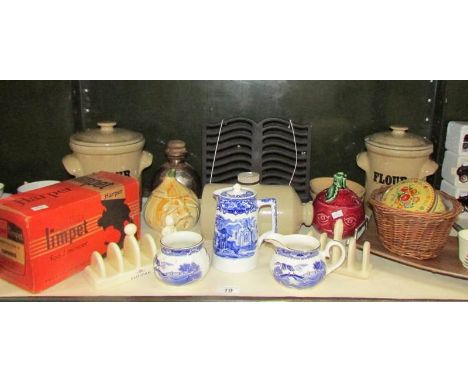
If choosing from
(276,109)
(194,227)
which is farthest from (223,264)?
(276,109)

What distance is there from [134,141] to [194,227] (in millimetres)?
→ 263

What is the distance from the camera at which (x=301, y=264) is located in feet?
3.13

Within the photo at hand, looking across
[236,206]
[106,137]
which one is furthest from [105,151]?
[236,206]

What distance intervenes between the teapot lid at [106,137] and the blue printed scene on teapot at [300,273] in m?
0.52

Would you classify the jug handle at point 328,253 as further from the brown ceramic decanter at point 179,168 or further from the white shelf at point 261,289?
the brown ceramic decanter at point 179,168

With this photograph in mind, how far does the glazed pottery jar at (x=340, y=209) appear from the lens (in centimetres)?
116

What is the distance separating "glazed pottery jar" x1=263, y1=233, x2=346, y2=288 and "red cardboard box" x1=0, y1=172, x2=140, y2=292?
0.34 m

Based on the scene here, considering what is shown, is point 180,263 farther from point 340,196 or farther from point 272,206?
point 340,196

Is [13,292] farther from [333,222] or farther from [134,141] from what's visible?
[333,222]

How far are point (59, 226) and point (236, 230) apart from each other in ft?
1.11

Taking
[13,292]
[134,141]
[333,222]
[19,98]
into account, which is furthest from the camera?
[19,98]

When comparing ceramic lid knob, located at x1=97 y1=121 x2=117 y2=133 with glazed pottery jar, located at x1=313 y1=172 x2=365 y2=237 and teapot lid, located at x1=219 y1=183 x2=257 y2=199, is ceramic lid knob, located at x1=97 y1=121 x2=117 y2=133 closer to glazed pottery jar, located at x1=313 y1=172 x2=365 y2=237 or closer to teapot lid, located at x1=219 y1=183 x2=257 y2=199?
teapot lid, located at x1=219 y1=183 x2=257 y2=199

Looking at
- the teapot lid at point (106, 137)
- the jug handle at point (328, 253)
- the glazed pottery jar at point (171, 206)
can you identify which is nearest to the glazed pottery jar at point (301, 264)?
the jug handle at point (328, 253)

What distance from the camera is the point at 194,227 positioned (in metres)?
1.26
